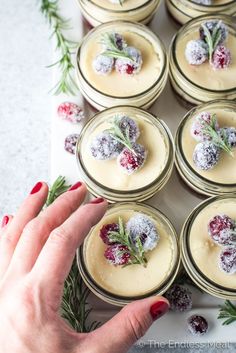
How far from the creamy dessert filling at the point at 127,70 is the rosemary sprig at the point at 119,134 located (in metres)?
0.16

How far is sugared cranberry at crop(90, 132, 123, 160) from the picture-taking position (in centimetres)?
175

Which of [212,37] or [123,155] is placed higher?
[212,37]

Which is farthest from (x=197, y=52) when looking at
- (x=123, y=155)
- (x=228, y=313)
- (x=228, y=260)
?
(x=228, y=313)

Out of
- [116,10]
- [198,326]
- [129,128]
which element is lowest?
[198,326]

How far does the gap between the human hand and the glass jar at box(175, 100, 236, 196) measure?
42cm

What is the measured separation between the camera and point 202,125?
179 cm

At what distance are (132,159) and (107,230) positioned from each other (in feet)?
0.73

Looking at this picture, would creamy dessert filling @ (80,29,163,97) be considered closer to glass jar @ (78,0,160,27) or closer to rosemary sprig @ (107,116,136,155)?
glass jar @ (78,0,160,27)

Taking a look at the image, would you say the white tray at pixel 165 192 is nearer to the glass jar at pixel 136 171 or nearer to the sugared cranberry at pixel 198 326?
the sugared cranberry at pixel 198 326

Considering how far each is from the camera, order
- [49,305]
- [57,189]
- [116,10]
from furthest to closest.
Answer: [116,10], [57,189], [49,305]

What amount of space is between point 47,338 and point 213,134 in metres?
0.77

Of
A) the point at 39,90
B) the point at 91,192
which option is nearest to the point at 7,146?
the point at 39,90

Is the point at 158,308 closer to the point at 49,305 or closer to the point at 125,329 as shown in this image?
the point at 125,329

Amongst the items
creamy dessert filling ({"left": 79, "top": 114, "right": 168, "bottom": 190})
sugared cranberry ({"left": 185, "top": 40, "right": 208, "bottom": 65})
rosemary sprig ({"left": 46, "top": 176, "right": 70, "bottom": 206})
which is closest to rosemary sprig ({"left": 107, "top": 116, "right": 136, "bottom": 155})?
creamy dessert filling ({"left": 79, "top": 114, "right": 168, "bottom": 190})
